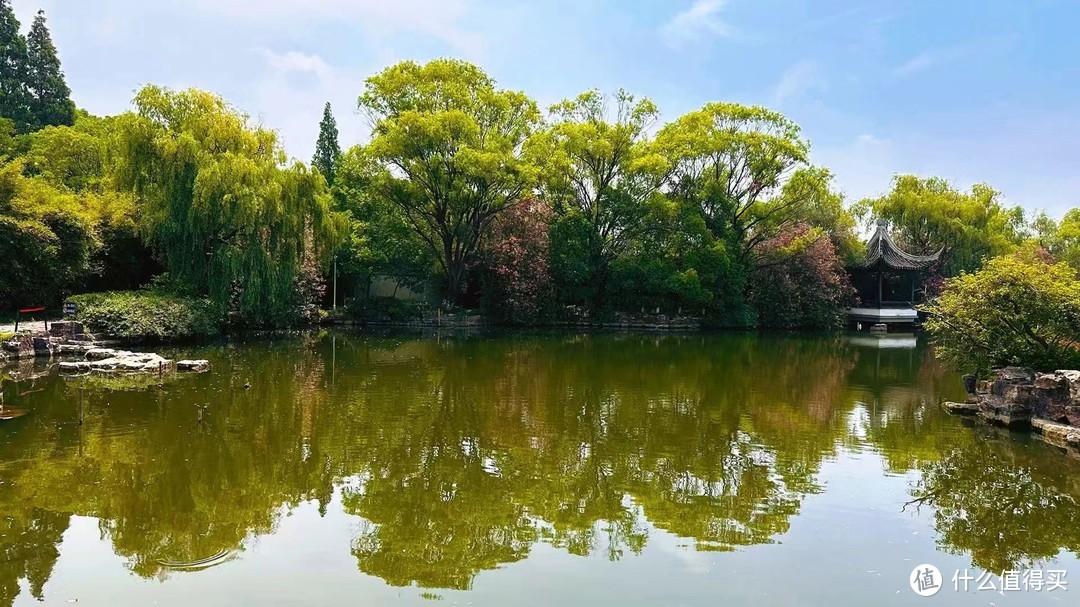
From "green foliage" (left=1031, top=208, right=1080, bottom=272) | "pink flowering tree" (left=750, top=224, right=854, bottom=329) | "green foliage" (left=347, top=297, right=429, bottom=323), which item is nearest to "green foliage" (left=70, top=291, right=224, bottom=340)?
"green foliage" (left=347, top=297, right=429, bottom=323)

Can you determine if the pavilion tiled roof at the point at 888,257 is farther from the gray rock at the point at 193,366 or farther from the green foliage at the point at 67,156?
the green foliage at the point at 67,156

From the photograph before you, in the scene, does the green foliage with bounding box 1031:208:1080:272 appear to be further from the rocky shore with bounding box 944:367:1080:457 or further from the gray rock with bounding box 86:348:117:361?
the gray rock with bounding box 86:348:117:361

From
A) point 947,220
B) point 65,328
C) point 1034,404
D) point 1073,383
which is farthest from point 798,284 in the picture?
point 65,328

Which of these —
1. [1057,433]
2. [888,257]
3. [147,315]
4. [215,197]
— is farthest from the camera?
[888,257]

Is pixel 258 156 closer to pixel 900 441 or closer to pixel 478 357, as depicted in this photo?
pixel 478 357

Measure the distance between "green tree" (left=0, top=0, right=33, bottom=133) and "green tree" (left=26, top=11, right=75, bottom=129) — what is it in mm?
291

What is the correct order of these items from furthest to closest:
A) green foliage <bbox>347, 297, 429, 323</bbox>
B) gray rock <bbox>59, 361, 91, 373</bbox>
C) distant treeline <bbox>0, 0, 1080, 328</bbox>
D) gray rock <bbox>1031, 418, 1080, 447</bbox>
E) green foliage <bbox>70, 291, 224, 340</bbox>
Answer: green foliage <bbox>347, 297, 429, 323</bbox> → distant treeline <bbox>0, 0, 1080, 328</bbox> → green foliage <bbox>70, 291, 224, 340</bbox> → gray rock <bbox>59, 361, 91, 373</bbox> → gray rock <bbox>1031, 418, 1080, 447</bbox>

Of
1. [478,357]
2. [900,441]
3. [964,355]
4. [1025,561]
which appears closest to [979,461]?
[900,441]

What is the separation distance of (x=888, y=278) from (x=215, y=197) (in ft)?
89.6

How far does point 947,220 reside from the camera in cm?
3228

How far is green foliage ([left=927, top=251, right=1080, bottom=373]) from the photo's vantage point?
961cm

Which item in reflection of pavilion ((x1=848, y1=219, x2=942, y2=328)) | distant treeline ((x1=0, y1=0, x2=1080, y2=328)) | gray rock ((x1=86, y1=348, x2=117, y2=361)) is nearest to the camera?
gray rock ((x1=86, y1=348, x2=117, y2=361))

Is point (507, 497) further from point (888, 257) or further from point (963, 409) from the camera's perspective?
point (888, 257)

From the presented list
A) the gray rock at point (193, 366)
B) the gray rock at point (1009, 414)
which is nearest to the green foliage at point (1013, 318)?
the gray rock at point (1009, 414)
